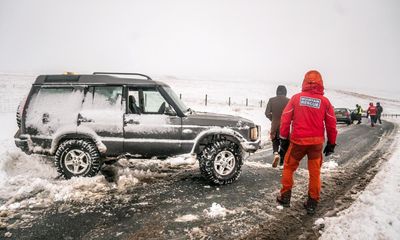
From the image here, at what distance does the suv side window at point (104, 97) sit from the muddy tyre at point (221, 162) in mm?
1906

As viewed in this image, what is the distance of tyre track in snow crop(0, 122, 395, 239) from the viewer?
146 inches

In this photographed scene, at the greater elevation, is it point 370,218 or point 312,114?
point 312,114

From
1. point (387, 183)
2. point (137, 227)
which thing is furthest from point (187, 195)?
point (387, 183)

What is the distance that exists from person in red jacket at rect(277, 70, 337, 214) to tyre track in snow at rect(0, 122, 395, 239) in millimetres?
345

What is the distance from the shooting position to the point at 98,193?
508 centimetres

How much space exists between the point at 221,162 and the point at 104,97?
8.37ft

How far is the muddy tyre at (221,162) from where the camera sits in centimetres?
576

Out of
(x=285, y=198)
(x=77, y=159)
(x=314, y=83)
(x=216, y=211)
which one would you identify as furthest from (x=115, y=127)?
(x=314, y=83)

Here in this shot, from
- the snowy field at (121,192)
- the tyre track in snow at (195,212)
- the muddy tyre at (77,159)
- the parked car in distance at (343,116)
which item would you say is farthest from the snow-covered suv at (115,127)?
the parked car in distance at (343,116)

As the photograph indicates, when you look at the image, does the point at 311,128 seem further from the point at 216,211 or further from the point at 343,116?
the point at 343,116

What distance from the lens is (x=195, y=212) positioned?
4.41 m

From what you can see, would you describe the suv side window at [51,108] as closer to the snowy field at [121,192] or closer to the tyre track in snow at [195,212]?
Answer: the snowy field at [121,192]

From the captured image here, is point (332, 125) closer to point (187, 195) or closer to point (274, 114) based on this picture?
point (187, 195)

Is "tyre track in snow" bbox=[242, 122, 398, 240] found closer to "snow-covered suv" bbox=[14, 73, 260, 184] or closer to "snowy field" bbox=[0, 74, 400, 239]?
"snowy field" bbox=[0, 74, 400, 239]
